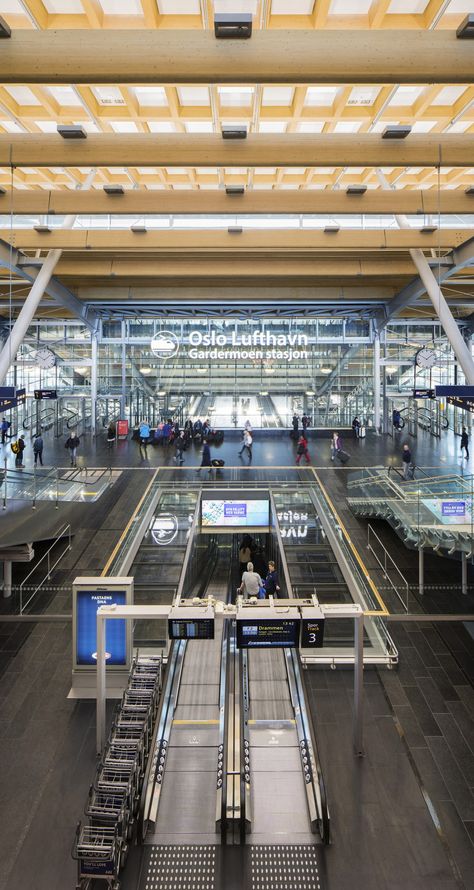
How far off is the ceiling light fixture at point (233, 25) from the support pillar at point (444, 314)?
9.05m

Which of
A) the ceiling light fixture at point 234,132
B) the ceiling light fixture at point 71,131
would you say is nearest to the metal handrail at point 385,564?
the ceiling light fixture at point 234,132

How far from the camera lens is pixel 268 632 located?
7703 millimetres

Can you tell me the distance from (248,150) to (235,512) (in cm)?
1203

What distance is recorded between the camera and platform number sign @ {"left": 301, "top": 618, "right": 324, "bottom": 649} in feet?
25.0

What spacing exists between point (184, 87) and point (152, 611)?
889cm

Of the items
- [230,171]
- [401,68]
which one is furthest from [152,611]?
[230,171]

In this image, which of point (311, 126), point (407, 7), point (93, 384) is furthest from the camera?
point (93, 384)

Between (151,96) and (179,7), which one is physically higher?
(151,96)

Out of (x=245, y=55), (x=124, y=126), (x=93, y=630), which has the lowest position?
(x=93, y=630)

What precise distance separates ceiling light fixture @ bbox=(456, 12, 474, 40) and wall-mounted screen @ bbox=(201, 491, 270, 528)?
14293 mm

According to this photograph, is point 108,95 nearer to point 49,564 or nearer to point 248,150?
point 248,150

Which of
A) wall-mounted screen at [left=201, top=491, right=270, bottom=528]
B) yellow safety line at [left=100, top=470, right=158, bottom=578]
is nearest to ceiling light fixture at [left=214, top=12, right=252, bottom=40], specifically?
yellow safety line at [left=100, top=470, right=158, bottom=578]

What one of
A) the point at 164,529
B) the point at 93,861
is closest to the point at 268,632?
the point at 93,861

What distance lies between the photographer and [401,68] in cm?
617
